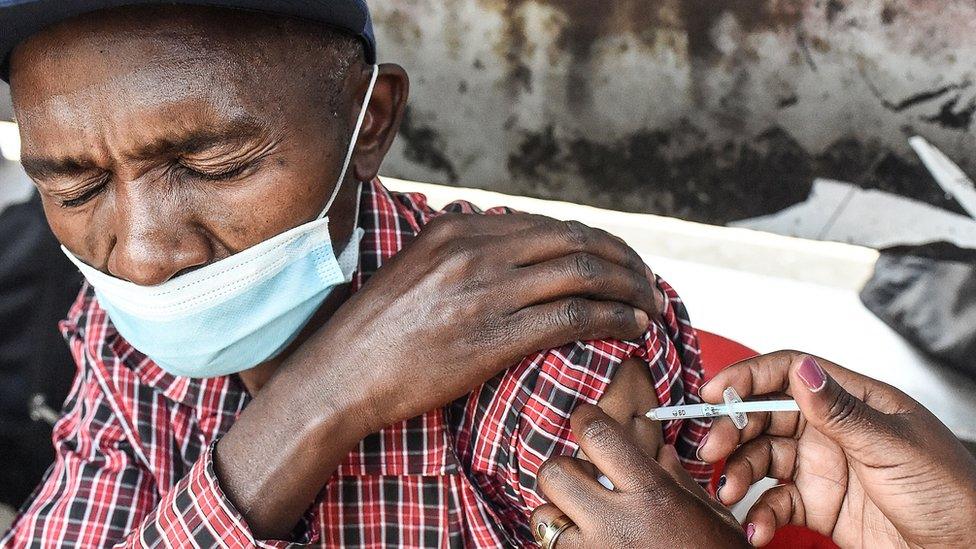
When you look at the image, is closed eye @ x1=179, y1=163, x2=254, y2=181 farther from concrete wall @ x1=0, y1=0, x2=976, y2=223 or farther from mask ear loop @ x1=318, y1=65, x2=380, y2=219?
concrete wall @ x1=0, y1=0, x2=976, y2=223

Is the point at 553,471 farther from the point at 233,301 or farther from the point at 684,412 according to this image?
the point at 233,301

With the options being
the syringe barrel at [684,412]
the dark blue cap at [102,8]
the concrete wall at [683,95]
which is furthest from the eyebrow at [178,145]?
the concrete wall at [683,95]

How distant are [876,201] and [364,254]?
1.64 meters

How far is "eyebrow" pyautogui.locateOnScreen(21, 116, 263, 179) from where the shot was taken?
1.17m

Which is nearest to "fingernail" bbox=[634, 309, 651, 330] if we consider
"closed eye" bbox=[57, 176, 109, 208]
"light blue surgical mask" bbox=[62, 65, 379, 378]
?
"light blue surgical mask" bbox=[62, 65, 379, 378]

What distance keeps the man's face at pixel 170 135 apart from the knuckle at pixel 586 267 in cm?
40

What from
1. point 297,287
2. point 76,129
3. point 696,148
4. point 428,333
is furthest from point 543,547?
point 696,148

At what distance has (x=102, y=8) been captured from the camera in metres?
1.12

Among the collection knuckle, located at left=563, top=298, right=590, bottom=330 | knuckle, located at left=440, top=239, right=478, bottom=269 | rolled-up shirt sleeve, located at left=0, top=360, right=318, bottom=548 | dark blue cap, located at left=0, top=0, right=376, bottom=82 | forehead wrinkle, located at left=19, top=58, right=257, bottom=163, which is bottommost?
rolled-up shirt sleeve, located at left=0, top=360, right=318, bottom=548

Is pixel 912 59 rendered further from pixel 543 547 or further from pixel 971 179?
pixel 543 547

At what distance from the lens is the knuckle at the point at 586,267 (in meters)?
1.29

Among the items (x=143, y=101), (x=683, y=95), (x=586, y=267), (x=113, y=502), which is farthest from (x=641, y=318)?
(x=683, y=95)

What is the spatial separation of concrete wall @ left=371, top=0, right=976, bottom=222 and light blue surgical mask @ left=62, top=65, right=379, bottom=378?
1.26m

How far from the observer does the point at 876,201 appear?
8.14 ft
